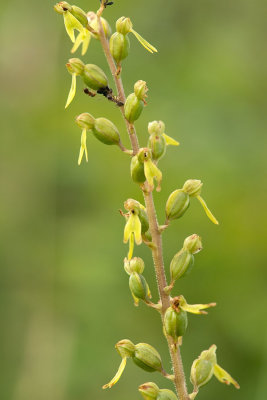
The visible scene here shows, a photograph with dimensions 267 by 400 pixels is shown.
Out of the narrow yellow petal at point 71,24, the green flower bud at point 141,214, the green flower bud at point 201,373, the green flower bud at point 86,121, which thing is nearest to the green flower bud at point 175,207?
the green flower bud at point 141,214

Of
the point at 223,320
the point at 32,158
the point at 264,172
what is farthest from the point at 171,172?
the point at 32,158

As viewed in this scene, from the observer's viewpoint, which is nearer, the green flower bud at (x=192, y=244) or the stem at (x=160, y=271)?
the stem at (x=160, y=271)

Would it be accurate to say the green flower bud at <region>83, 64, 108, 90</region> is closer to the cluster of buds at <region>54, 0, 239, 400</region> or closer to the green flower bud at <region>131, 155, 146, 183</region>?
the cluster of buds at <region>54, 0, 239, 400</region>

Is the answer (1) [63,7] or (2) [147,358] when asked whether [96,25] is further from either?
(2) [147,358]

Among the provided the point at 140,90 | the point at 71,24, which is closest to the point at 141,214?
the point at 140,90

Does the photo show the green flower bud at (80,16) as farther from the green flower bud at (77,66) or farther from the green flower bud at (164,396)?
the green flower bud at (164,396)

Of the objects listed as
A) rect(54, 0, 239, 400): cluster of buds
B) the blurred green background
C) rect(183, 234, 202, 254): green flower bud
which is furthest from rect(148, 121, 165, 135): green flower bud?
the blurred green background

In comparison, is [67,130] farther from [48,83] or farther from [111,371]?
[111,371]
